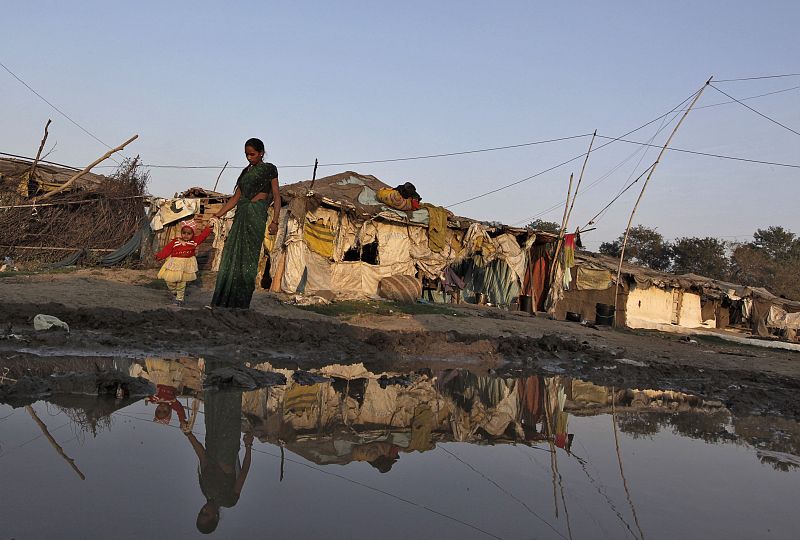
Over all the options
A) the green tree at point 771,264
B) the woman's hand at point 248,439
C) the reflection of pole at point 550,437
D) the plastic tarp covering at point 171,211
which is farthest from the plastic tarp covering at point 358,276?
the green tree at point 771,264

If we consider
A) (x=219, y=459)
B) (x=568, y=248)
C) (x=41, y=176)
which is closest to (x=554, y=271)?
(x=568, y=248)

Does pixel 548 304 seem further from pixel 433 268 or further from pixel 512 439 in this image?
pixel 512 439

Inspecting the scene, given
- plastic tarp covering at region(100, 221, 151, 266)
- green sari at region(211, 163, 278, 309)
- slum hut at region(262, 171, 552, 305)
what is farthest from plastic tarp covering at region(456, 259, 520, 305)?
green sari at region(211, 163, 278, 309)

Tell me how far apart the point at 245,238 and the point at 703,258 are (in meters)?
Result: 35.7

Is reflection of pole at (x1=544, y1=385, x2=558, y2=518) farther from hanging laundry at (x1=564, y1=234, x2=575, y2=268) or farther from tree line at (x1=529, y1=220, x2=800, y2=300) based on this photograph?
tree line at (x1=529, y1=220, x2=800, y2=300)

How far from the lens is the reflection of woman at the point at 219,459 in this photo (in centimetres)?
245

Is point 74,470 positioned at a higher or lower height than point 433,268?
lower

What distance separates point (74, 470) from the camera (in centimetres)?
266

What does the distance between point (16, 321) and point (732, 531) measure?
640 cm

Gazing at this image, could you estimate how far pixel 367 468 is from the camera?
3229mm

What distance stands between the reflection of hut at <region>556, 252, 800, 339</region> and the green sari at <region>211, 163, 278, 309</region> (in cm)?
1519

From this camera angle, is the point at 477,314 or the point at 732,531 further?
the point at 477,314

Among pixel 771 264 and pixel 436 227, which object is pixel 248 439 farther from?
pixel 771 264

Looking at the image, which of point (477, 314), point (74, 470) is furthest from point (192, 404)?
point (477, 314)
